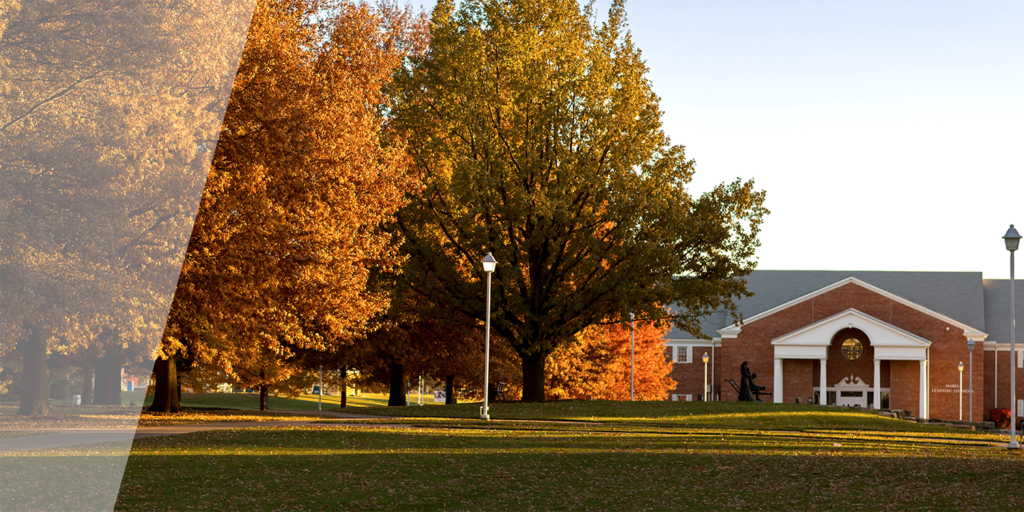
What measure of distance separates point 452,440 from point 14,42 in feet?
34.7

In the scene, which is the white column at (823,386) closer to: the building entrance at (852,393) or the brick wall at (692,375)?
the building entrance at (852,393)

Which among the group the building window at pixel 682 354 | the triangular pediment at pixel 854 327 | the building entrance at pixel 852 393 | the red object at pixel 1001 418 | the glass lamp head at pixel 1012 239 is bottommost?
the red object at pixel 1001 418

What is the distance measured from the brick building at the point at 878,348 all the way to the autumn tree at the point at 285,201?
41.4 meters

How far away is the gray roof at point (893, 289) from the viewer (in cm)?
6619

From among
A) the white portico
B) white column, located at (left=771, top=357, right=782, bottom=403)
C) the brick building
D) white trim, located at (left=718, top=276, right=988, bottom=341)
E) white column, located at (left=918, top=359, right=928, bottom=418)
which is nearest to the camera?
white column, located at (left=918, top=359, right=928, bottom=418)

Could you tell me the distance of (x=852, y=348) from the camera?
63.9 m

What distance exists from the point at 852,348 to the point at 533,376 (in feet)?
123

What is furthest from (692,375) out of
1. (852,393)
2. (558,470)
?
(558,470)

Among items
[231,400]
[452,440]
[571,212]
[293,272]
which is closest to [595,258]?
[571,212]

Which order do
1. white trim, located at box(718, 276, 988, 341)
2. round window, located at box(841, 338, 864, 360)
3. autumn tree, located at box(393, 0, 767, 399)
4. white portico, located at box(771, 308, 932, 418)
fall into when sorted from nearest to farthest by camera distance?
autumn tree, located at box(393, 0, 767, 399) → white portico, located at box(771, 308, 932, 418) → white trim, located at box(718, 276, 988, 341) → round window, located at box(841, 338, 864, 360)

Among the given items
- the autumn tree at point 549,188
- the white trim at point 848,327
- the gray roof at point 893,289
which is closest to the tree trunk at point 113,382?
the autumn tree at point 549,188

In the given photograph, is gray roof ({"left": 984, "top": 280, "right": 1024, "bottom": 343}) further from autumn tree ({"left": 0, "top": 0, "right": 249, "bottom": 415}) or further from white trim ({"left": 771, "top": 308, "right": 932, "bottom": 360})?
autumn tree ({"left": 0, "top": 0, "right": 249, "bottom": 415})

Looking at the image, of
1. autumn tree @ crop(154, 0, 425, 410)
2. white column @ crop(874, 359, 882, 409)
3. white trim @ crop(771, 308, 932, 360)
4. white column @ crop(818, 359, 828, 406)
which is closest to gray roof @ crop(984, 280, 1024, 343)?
white trim @ crop(771, 308, 932, 360)

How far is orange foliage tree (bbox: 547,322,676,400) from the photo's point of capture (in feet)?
162
